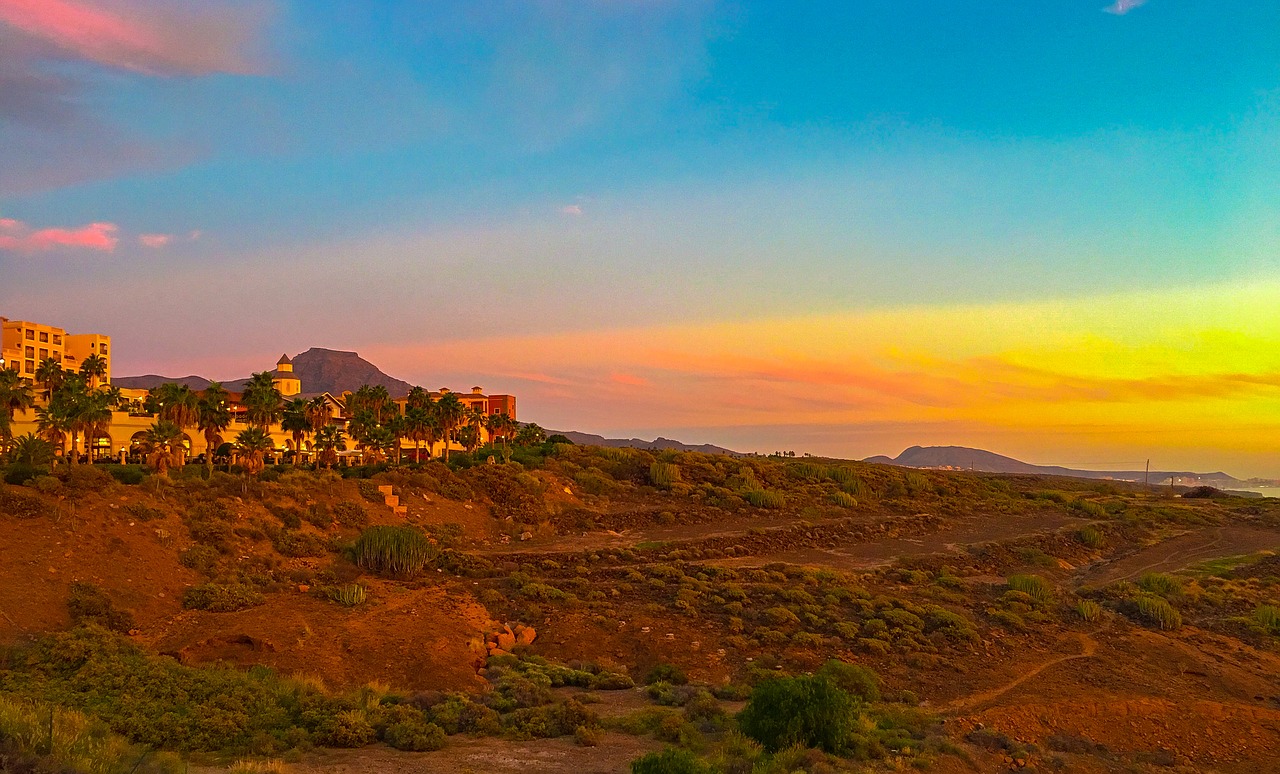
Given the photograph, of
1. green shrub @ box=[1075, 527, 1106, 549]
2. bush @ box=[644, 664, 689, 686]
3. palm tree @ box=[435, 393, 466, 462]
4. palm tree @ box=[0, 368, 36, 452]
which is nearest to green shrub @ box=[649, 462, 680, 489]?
palm tree @ box=[435, 393, 466, 462]

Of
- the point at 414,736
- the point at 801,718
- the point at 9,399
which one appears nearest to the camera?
the point at 414,736

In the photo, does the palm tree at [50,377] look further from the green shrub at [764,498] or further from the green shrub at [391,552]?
the green shrub at [764,498]

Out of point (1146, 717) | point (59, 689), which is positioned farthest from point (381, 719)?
point (1146, 717)

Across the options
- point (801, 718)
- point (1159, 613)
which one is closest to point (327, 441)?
point (801, 718)

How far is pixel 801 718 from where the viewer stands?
567 inches

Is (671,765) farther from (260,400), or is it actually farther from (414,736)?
(260,400)

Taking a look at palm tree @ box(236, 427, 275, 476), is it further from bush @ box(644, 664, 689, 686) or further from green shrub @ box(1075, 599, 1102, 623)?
green shrub @ box(1075, 599, 1102, 623)

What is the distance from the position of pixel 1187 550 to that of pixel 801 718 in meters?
48.3

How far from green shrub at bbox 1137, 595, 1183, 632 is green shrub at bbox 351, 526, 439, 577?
94.6 ft

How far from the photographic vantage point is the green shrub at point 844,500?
191 ft

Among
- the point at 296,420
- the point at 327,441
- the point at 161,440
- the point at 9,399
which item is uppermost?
the point at 9,399

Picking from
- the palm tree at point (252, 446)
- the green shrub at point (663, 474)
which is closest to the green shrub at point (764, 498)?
the green shrub at point (663, 474)

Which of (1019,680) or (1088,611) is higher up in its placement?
(1088,611)

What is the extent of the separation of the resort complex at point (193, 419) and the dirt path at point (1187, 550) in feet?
167
